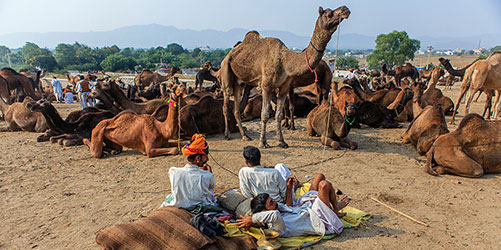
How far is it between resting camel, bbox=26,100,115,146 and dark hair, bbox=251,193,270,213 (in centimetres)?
680

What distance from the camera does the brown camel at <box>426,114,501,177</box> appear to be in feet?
20.1

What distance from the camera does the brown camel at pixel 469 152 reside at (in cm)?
612

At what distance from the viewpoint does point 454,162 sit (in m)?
6.14

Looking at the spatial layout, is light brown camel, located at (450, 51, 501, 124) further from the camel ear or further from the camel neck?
the camel neck

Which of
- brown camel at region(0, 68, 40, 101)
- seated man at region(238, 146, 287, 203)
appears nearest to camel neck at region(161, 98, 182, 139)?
seated man at region(238, 146, 287, 203)

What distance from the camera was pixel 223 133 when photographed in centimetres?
1020

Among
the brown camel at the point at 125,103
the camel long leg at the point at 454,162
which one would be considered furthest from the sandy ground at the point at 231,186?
the brown camel at the point at 125,103

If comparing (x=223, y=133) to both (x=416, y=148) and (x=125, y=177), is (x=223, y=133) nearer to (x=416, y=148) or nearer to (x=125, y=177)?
(x=125, y=177)

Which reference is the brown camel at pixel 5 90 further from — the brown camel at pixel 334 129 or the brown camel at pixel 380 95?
the brown camel at pixel 380 95

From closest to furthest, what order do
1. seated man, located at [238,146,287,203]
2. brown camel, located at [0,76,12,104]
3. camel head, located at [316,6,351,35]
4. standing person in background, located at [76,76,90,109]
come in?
seated man, located at [238,146,287,203] < camel head, located at [316,6,351,35] < standing person in background, located at [76,76,90,109] < brown camel, located at [0,76,12,104]

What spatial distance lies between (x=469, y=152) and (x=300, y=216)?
14.5 ft

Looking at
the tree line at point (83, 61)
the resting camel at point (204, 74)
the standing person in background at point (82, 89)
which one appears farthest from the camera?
the tree line at point (83, 61)

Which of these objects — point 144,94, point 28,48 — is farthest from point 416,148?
A: point 28,48

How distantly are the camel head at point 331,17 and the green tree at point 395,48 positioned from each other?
6131 centimetres
